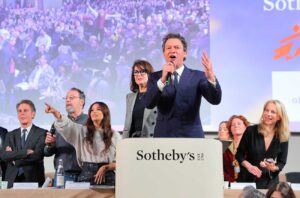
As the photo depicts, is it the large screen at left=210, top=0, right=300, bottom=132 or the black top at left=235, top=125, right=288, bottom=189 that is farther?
the large screen at left=210, top=0, right=300, bottom=132

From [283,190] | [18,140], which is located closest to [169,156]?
[283,190]

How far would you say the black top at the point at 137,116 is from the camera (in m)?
3.24

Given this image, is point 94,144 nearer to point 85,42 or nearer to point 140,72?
point 140,72

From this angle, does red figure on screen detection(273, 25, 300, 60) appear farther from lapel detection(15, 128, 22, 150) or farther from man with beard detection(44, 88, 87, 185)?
lapel detection(15, 128, 22, 150)

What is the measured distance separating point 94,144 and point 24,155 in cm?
63

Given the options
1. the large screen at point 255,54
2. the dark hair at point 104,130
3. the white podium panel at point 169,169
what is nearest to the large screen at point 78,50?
the large screen at point 255,54

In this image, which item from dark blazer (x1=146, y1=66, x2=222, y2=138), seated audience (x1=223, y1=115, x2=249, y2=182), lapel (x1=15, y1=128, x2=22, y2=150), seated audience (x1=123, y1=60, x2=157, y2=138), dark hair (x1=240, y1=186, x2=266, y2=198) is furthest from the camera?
lapel (x1=15, y1=128, x2=22, y2=150)

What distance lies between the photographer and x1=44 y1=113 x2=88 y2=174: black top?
361 cm

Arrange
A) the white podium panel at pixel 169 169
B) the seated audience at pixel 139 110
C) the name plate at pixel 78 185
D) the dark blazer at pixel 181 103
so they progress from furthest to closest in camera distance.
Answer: the seated audience at pixel 139 110 < the name plate at pixel 78 185 < the dark blazer at pixel 181 103 < the white podium panel at pixel 169 169

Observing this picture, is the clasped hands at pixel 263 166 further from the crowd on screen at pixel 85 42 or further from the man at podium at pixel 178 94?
the crowd on screen at pixel 85 42

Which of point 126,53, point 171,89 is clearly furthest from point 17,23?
point 171,89

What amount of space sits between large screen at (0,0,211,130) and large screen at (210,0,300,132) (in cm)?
54

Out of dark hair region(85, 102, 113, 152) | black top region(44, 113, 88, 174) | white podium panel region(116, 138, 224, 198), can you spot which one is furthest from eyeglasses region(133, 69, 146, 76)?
white podium panel region(116, 138, 224, 198)

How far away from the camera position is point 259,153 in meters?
3.35
